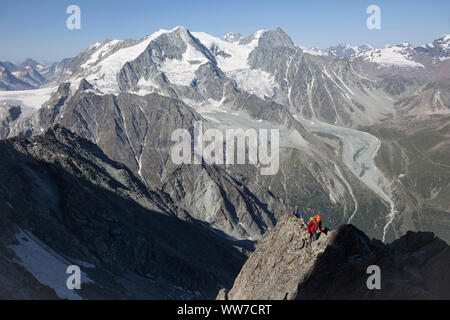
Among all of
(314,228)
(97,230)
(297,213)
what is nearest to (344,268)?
(314,228)

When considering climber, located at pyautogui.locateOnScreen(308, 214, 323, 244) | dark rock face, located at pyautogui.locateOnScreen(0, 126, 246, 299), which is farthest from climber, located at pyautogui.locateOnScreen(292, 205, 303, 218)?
dark rock face, located at pyautogui.locateOnScreen(0, 126, 246, 299)

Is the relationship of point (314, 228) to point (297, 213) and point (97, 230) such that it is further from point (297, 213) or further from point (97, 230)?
point (97, 230)

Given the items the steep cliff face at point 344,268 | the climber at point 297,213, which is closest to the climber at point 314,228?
the steep cliff face at point 344,268

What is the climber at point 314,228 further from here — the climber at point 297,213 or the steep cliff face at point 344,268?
the climber at point 297,213

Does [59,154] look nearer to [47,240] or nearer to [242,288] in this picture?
[47,240]

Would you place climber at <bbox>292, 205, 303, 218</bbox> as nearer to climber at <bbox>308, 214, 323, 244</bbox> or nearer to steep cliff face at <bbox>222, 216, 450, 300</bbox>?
steep cliff face at <bbox>222, 216, 450, 300</bbox>
